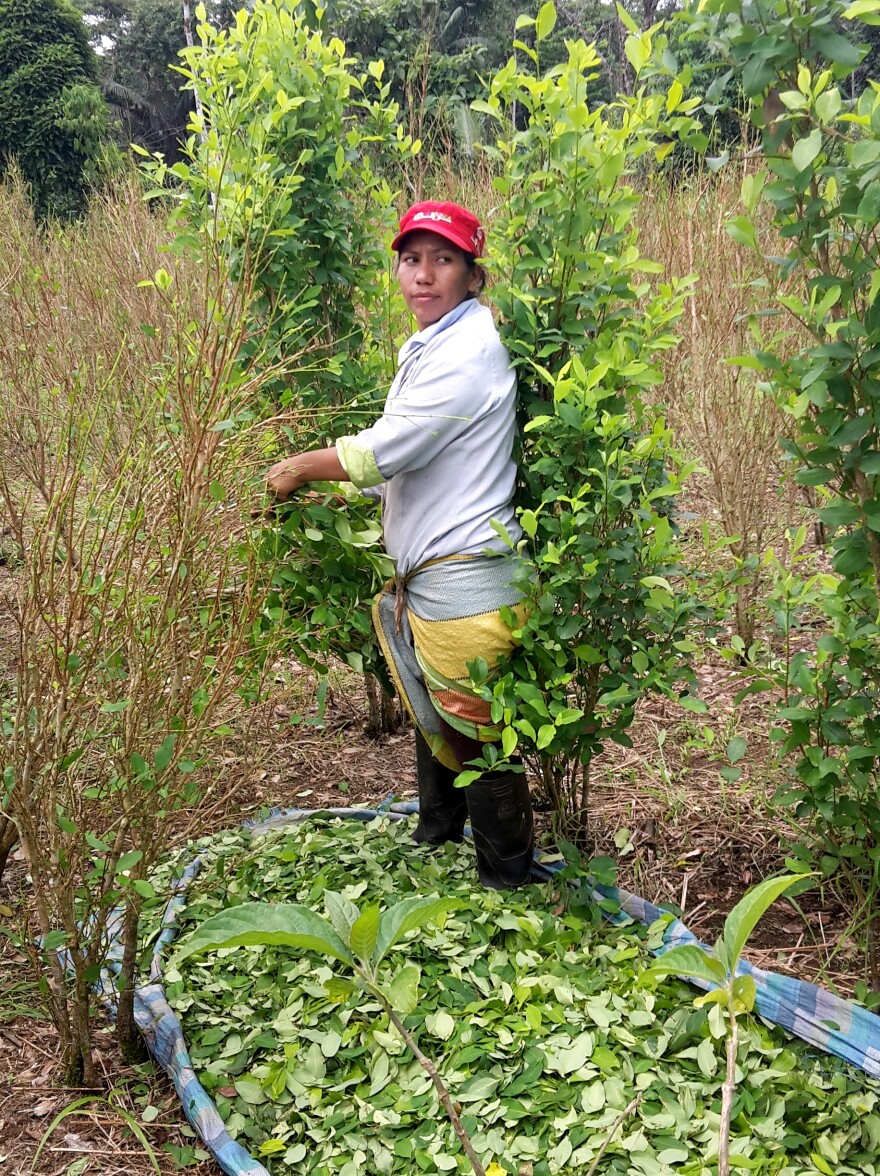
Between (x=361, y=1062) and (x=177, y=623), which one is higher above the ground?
(x=177, y=623)

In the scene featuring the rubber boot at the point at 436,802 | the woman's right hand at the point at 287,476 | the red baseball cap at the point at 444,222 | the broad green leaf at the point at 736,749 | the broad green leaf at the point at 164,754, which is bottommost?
the rubber boot at the point at 436,802

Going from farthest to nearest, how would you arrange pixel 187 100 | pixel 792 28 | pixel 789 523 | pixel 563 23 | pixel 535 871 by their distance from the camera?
pixel 187 100, pixel 563 23, pixel 789 523, pixel 535 871, pixel 792 28

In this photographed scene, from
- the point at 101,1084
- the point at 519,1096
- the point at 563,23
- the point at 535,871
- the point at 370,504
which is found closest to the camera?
the point at 519,1096

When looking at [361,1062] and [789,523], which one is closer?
[361,1062]

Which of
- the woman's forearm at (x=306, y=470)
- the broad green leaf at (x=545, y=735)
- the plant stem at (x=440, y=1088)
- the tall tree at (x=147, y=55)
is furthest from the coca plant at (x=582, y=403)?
the tall tree at (x=147, y=55)

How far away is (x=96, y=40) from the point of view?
73.8ft

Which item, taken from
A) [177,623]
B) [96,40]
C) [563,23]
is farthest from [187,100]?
[177,623]

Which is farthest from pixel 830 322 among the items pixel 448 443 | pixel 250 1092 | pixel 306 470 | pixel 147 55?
pixel 147 55

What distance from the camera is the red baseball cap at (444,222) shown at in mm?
2152

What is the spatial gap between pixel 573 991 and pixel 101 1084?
1074 mm

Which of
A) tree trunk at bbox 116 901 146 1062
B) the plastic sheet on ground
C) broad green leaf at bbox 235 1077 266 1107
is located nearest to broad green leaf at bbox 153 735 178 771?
tree trunk at bbox 116 901 146 1062

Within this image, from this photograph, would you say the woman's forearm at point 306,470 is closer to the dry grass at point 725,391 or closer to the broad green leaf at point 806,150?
the broad green leaf at point 806,150

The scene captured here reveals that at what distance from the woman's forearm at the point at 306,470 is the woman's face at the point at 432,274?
0.46m

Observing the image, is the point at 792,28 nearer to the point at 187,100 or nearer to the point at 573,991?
the point at 573,991
